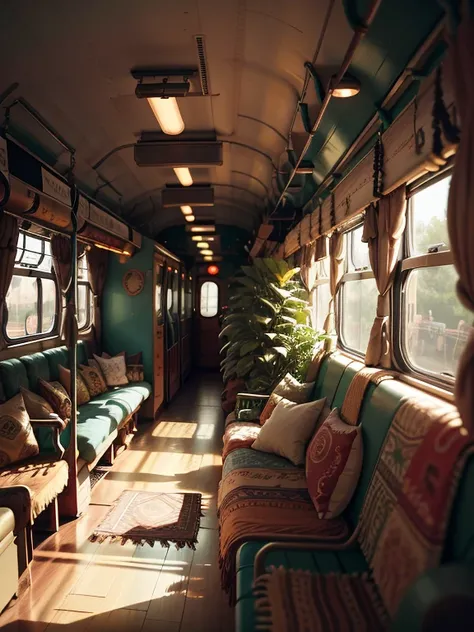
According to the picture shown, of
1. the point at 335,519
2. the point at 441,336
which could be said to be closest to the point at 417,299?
the point at 441,336

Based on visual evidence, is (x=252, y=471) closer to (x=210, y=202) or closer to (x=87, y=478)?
(x=87, y=478)

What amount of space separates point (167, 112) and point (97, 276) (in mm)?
3569

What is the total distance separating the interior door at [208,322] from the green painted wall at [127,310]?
15.6ft

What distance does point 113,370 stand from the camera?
Result: 609 centimetres

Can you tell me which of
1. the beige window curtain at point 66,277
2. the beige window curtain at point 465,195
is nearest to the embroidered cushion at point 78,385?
the beige window curtain at point 66,277

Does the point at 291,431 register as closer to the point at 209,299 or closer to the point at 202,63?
the point at 202,63

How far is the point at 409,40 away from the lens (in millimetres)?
2084

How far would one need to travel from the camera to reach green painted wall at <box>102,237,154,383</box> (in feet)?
21.7

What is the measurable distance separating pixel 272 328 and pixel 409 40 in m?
3.18

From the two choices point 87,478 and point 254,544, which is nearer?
point 254,544

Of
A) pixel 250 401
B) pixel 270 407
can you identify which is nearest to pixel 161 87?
pixel 270 407

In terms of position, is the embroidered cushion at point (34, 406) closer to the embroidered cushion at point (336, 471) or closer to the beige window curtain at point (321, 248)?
the embroidered cushion at point (336, 471)

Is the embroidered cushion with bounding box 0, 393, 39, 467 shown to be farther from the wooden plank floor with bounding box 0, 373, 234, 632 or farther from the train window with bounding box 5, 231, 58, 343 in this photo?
the train window with bounding box 5, 231, 58, 343

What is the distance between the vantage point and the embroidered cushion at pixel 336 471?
239 centimetres
